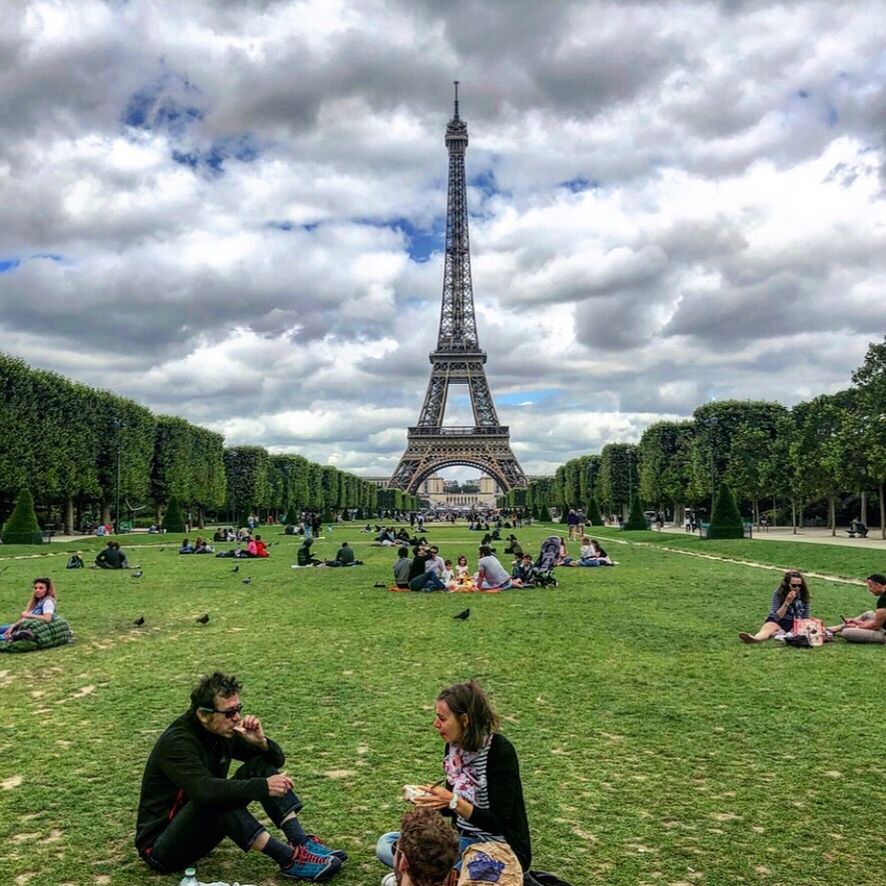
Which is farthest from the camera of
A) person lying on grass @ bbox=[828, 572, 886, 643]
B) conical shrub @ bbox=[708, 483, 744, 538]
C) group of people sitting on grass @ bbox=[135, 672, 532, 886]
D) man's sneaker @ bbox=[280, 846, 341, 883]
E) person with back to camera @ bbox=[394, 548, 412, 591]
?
conical shrub @ bbox=[708, 483, 744, 538]

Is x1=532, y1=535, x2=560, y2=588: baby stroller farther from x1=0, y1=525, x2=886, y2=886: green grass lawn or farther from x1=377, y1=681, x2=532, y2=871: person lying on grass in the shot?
x1=377, y1=681, x2=532, y2=871: person lying on grass

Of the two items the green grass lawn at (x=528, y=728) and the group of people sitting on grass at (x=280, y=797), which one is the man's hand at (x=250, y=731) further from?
the green grass lawn at (x=528, y=728)

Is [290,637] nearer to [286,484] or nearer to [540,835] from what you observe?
[540,835]

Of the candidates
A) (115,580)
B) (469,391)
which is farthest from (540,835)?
(469,391)

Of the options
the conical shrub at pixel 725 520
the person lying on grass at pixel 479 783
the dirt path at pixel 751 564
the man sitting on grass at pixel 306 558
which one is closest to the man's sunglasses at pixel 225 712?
the person lying on grass at pixel 479 783

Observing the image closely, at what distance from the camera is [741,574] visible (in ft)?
79.1

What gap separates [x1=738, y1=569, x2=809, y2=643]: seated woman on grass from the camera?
1226 centimetres

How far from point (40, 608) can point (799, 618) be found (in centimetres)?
1039

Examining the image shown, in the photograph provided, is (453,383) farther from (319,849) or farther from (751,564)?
(319,849)

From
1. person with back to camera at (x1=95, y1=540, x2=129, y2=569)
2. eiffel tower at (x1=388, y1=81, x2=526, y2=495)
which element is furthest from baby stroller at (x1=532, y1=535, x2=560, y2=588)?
eiffel tower at (x1=388, y1=81, x2=526, y2=495)

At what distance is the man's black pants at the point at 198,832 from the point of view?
4.97 meters

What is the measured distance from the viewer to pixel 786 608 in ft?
40.7

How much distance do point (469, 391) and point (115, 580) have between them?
95193 mm

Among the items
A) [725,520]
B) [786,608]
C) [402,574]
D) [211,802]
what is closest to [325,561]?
[402,574]
